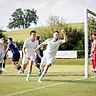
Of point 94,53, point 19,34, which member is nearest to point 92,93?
point 94,53

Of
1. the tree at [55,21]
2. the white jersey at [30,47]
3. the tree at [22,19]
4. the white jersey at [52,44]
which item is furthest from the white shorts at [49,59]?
the tree at [22,19]

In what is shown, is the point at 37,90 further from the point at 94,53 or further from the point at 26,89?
the point at 94,53

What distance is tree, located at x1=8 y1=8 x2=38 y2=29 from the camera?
17043cm

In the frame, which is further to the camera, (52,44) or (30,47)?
(30,47)

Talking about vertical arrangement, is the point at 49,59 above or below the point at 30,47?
below

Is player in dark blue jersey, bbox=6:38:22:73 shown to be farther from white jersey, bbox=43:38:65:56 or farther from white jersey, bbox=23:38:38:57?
white jersey, bbox=43:38:65:56

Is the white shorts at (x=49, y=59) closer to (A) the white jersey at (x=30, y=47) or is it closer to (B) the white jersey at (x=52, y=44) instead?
(B) the white jersey at (x=52, y=44)

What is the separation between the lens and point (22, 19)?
176250 mm

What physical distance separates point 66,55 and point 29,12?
425 feet

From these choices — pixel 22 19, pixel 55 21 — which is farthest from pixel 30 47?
pixel 22 19

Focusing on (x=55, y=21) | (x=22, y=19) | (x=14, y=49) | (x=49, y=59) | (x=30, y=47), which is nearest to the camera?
(x=49, y=59)

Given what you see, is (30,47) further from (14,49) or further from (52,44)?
(14,49)

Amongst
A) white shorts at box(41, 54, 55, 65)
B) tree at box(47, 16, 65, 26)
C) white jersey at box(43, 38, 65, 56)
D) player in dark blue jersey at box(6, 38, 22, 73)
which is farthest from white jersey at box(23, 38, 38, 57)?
tree at box(47, 16, 65, 26)

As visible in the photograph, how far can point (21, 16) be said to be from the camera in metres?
180
